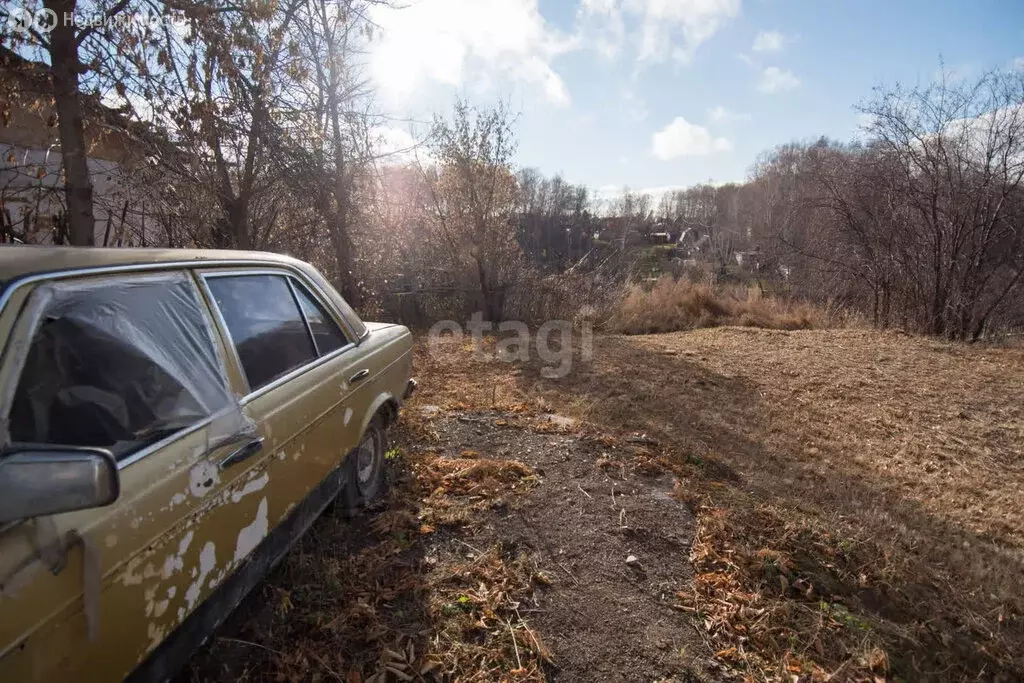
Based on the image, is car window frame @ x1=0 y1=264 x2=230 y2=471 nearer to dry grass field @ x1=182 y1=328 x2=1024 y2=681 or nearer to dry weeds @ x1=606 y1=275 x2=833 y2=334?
dry grass field @ x1=182 y1=328 x2=1024 y2=681

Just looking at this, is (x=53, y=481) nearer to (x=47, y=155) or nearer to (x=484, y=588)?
(x=484, y=588)

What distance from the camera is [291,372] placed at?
231 centimetres

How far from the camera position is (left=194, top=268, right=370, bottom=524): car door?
203 centimetres

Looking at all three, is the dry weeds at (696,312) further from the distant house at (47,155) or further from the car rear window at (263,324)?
the car rear window at (263,324)

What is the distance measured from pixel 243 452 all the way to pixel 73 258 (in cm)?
79

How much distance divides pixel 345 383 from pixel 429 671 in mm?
1408

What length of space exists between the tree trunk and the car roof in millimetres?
2939

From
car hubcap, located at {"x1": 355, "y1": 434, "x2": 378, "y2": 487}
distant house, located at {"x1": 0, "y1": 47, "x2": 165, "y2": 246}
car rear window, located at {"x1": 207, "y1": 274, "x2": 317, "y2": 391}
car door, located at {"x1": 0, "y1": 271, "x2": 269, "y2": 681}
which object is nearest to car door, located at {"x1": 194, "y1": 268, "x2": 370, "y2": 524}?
car rear window, located at {"x1": 207, "y1": 274, "x2": 317, "y2": 391}

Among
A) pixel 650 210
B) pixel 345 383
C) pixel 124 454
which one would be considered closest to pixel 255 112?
pixel 345 383

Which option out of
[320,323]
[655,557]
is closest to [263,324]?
[320,323]

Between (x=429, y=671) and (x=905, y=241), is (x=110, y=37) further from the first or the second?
(x=905, y=241)

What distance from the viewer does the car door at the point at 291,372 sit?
203 centimetres

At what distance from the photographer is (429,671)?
2.01 m

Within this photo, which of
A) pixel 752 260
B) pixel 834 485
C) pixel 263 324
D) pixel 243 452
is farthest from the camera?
pixel 752 260
